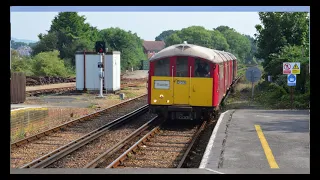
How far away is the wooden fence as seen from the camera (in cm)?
1917

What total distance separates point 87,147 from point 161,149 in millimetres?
1946

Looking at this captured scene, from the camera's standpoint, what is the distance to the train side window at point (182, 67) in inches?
535

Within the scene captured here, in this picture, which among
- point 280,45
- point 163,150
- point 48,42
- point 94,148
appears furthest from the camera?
point 48,42

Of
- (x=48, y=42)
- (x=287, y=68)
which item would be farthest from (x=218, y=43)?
(x=287, y=68)

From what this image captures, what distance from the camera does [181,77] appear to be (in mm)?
13570

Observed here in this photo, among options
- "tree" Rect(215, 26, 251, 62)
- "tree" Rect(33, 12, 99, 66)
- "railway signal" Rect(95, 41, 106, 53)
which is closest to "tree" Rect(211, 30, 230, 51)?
"tree" Rect(215, 26, 251, 62)

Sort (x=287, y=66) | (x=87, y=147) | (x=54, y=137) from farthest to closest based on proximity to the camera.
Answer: (x=287, y=66)
(x=54, y=137)
(x=87, y=147)

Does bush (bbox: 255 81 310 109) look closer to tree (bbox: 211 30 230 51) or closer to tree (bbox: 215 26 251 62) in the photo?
tree (bbox: 211 30 230 51)

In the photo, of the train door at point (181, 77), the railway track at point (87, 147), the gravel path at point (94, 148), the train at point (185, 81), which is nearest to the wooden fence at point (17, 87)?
the railway track at point (87, 147)

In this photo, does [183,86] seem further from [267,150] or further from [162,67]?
[267,150]

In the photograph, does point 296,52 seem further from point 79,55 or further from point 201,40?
point 201,40

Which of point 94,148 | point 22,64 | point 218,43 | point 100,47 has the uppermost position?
point 218,43
